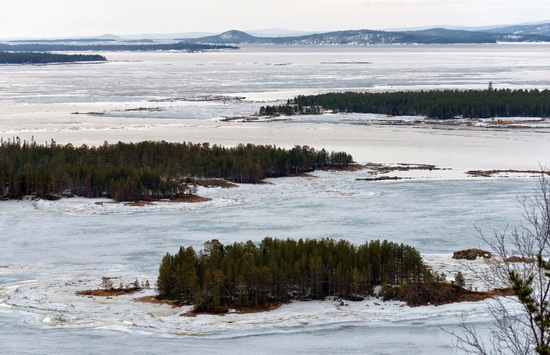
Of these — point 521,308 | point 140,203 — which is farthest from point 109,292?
point 140,203

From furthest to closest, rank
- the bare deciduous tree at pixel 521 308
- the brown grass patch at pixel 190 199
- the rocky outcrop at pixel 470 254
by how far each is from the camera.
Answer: the brown grass patch at pixel 190 199, the rocky outcrop at pixel 470 254, the bare deciduous tree at pixel 521 308

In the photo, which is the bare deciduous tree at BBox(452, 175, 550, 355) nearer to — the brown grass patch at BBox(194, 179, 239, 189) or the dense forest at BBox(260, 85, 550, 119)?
the brown grass patch at BBox(194, 179, 239, 189)

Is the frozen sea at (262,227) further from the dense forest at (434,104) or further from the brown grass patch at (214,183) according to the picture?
the dense forest at (434,104)

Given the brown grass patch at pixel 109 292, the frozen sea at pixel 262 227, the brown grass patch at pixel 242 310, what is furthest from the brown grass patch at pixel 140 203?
the brown grass patch at pixel 242 310

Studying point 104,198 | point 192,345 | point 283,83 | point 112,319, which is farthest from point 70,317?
point 283,83

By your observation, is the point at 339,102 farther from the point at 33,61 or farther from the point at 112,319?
the point at 33,61

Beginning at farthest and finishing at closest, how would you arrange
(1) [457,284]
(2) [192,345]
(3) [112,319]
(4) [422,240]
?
1. (4) [422,240]
2. (1) [457,284]
3. (3) [112,319]
4. (2) [192,345]
